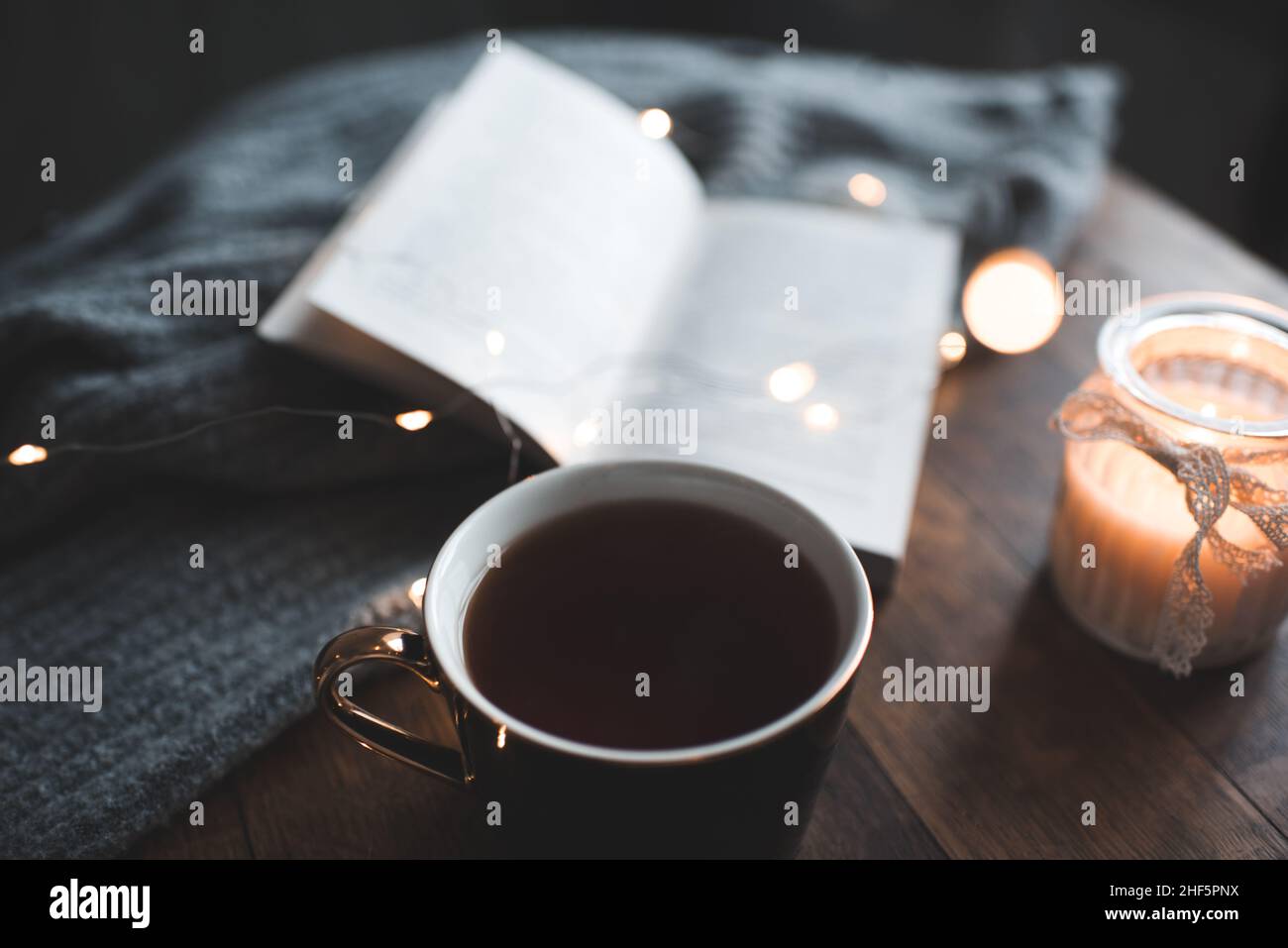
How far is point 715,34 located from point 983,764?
64.7 inches

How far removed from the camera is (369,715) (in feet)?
1.51

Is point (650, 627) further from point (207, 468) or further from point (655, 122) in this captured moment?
point (655, 122)

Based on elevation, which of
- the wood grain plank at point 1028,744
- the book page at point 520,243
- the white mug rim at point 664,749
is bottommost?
the wood grain plank at point 1028,744

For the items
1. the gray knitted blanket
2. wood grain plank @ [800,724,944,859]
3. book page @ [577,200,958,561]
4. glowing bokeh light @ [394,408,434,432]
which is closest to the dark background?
the gray knitted blanket

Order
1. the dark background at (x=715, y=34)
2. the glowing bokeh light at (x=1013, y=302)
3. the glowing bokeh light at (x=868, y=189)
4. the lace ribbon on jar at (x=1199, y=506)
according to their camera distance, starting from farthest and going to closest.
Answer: the dark background at (x=715, y=34), the glowing bokeh light at (x=868, y=189), the glowing bokeh light at (x=1013, y=302), the lace ribbon on jar at (x=1199, y=506)

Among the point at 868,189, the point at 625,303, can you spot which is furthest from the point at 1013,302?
the point at 625,303

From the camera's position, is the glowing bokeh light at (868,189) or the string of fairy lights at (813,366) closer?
the string of fairy lights at (813,366)

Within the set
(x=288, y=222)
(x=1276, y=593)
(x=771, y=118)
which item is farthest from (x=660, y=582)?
(x=771, y=118)

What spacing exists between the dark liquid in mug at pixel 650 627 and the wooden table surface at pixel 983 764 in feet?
0.38

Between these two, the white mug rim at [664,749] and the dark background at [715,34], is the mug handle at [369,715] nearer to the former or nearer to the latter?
the white mug rim at [664,749]

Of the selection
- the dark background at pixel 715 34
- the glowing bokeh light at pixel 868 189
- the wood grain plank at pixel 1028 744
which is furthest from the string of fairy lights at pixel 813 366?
the dark background at pixel 715 34

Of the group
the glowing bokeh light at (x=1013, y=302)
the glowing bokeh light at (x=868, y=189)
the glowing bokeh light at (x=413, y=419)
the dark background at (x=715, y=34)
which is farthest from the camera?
the dark background at (x=715, y=34)

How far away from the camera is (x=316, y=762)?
1.81ft

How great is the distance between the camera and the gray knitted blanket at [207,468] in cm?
55
